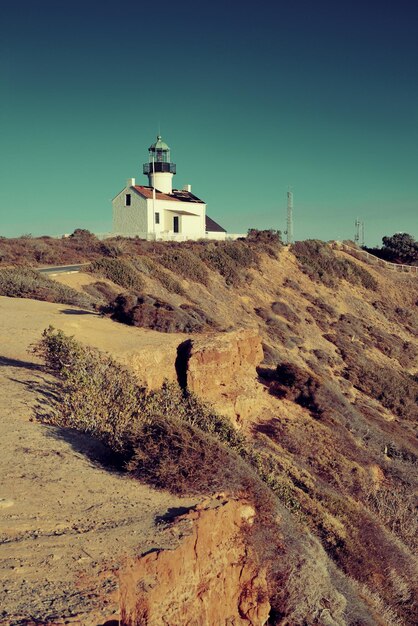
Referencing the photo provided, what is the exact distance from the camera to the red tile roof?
39.4 metres

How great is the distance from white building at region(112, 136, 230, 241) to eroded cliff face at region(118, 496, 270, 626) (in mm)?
33442

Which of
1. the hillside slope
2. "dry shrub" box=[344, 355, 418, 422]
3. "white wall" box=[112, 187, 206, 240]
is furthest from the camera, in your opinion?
"white wall" box=[112, 187, 206, 240]

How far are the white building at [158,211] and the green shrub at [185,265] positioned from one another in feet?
27.2

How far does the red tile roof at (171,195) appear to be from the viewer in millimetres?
39425

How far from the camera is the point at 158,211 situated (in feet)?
129

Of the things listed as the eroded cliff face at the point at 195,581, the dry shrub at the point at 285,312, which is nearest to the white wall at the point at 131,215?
the dry shrub at the point at 285,312

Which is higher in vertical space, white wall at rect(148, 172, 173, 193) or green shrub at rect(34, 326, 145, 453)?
white wall at rect(148, 172, 173, 193)

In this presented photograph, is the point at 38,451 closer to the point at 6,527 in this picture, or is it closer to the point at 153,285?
the point at 6,527

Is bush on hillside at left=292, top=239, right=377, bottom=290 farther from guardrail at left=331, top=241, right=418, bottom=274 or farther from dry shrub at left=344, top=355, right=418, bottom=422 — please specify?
dry shrub at left=344, top=355, right=418, bottom=422

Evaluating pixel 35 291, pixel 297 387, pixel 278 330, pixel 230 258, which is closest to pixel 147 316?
pixel 297 387

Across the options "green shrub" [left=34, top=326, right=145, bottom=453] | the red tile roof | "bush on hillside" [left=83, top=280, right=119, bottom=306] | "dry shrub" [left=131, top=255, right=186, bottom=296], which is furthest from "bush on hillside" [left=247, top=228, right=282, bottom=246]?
"green shrub" [left=34, top=326, right=145, bottom=453]

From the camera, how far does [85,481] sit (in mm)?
5504

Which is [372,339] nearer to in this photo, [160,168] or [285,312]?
[285,312]

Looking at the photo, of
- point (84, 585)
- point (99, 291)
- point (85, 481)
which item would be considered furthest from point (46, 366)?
point (99, 291)
